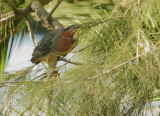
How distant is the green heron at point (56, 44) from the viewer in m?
1.55

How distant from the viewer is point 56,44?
1.68m

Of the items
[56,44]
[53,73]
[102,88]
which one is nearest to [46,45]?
[56,44]

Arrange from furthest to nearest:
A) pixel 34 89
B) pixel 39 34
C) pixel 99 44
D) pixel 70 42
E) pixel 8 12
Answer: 1. pixel 39 34
2. pixel 8 12
3. pixel 70 42
4. pixel 99 44
5. pixel 34 89

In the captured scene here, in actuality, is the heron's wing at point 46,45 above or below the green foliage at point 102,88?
below

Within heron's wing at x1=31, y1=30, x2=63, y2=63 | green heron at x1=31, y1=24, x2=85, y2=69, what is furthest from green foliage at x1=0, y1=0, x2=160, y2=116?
heron's wing at x1=31, y1=30, x2=63, y2=63

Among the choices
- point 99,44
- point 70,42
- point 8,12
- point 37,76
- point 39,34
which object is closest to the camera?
point 37,76

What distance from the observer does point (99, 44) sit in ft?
3.97

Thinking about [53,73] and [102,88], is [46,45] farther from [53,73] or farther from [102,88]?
[102,88]

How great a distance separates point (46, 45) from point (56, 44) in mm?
144

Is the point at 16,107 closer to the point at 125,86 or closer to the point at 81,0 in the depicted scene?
the point at 125,86

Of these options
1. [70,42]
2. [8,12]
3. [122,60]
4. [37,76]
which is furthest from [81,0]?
[122,60]

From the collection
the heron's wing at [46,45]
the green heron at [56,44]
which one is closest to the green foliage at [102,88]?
the green heron at [56,44]

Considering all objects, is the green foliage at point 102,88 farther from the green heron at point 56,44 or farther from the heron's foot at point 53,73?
the green heron at point 56,44

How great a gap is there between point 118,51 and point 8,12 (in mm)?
1457
